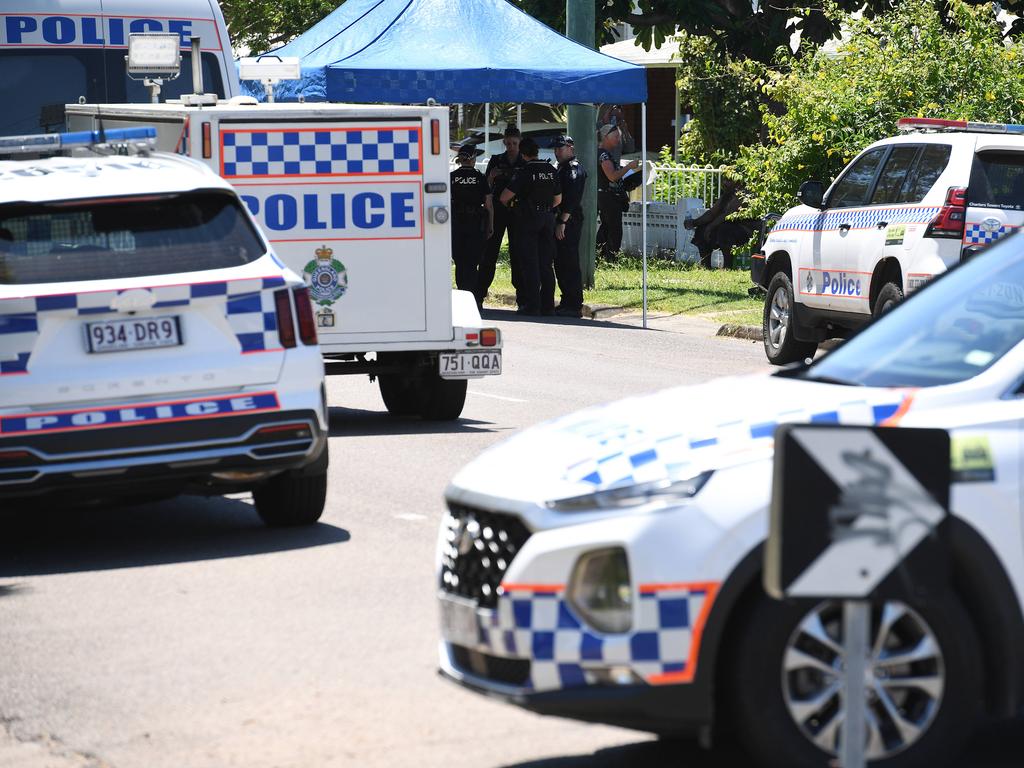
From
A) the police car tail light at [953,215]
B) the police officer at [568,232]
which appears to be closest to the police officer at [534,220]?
the police officer at [568,232]

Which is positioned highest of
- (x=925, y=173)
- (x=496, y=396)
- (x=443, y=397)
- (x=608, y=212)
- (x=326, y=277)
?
(x=925, y=173)

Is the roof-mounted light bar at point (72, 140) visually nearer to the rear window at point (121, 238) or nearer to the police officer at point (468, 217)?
the rear window at point (121, 238)

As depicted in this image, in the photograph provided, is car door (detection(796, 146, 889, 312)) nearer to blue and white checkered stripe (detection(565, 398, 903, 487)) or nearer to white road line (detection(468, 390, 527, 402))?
white road line (detection(468, 390, 527, 402))

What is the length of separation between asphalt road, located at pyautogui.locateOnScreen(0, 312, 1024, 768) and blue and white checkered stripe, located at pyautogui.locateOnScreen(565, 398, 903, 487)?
961mm

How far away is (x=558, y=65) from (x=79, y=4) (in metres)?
7.63

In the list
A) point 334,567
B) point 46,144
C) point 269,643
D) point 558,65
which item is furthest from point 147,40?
point 558,65

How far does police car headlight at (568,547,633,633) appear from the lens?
4.69 metres

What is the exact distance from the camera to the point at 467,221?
21.1 metres

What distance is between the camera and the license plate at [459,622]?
16.4 ft

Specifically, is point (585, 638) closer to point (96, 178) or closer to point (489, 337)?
point (96, 178)

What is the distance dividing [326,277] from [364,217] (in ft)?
1.53

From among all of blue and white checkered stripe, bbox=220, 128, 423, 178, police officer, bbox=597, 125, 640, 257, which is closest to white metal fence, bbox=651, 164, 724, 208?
police officer, bbox=597, 125, 640, 257

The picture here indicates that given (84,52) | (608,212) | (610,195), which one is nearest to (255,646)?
(84,52)

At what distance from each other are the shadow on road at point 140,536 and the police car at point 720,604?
3.68 metres
